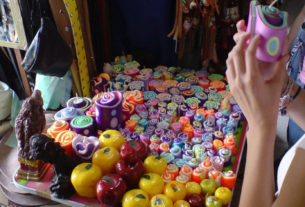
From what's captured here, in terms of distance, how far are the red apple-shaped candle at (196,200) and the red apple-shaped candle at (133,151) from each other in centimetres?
26

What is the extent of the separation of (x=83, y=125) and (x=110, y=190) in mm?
432

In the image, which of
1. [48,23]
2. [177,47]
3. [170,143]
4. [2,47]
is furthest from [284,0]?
[2,47]

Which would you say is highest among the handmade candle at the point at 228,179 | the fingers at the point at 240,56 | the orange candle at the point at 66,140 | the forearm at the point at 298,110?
the fingers at the point at 240,56

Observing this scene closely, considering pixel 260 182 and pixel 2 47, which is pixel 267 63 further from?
pixel 2 47

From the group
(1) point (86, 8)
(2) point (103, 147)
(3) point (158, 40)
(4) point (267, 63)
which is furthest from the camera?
(3) point (158, 40)

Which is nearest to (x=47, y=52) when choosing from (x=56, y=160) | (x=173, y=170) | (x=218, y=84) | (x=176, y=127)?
(x=56, y=160)

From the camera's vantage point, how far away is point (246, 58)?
65 centimetres

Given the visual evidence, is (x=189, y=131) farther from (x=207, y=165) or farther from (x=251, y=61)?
(x=251, y=61)

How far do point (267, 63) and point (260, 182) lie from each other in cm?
31

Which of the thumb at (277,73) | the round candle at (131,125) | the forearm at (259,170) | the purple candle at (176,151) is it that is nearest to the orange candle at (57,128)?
the round candle at (131,125)

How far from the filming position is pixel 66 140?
1281 millimetres

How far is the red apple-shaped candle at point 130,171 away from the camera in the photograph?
1106 mm

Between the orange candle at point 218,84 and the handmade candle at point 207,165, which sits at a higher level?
the orange candle at point 218,84

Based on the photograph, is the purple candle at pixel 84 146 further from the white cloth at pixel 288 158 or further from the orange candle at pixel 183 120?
the white cloth at pixel 288 158
